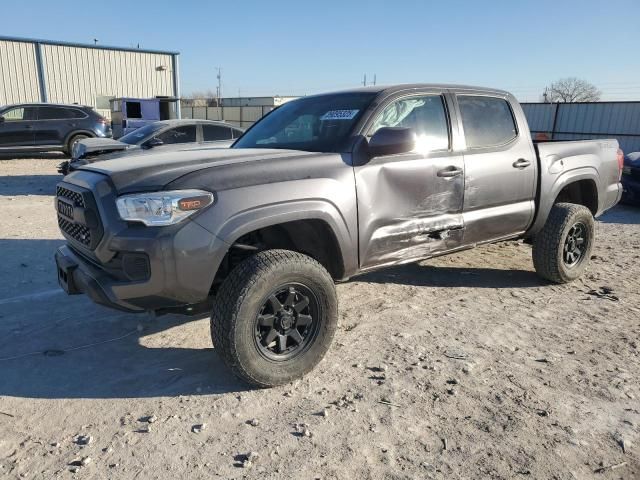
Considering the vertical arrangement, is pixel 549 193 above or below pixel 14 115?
below

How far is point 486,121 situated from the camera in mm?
4445

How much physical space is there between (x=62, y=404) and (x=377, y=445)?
1.82 meters

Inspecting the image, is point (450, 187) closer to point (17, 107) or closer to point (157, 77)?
point (17, 107)

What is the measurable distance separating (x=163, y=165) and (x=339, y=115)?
1401mm

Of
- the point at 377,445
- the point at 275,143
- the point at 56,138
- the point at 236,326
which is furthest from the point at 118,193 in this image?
the point at 56,138

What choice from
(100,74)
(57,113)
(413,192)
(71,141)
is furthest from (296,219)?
(100,74)

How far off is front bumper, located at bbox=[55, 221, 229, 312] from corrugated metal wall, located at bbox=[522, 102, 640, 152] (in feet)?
55.5

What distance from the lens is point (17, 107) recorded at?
48.0ft

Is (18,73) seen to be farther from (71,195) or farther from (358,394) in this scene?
(358,394)

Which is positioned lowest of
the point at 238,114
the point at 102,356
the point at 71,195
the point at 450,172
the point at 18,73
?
the point at 102,356

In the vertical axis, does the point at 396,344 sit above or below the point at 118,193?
below

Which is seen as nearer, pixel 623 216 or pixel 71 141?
pixel 623 216

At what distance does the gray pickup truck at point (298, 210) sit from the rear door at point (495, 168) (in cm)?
1

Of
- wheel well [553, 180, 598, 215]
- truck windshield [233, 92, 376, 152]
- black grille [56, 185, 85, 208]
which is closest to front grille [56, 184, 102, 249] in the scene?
black grille [56, 185, 85, 208]
